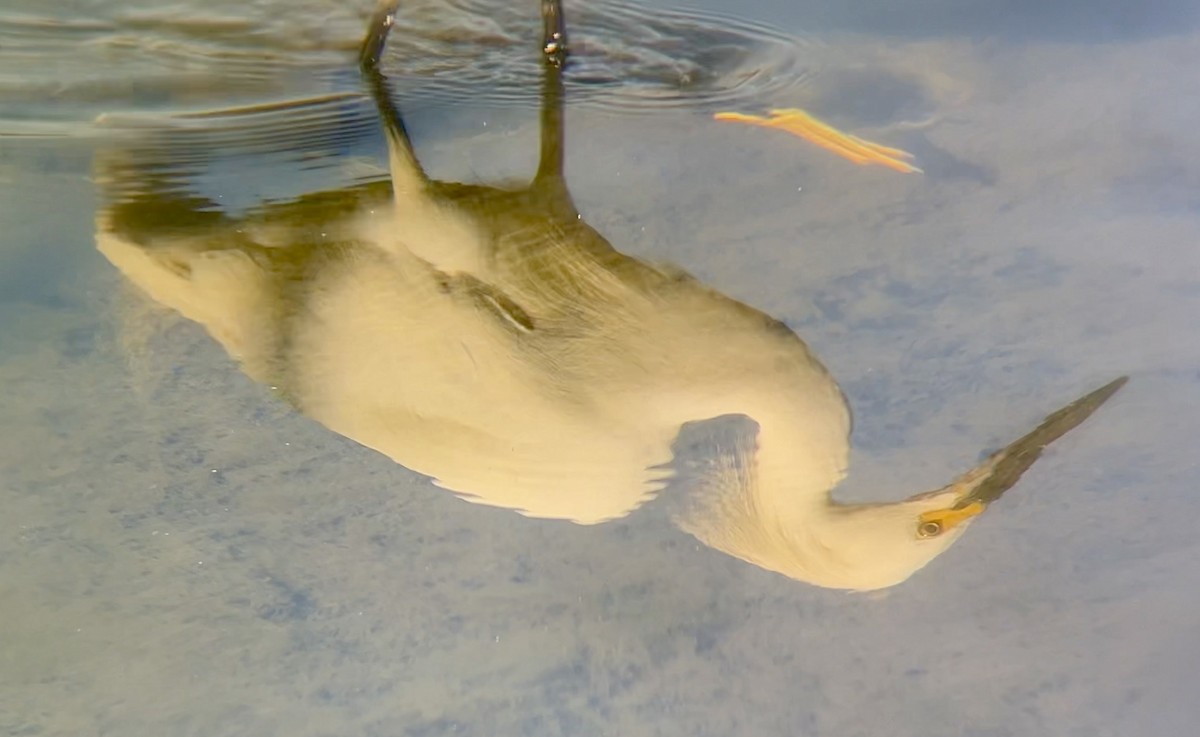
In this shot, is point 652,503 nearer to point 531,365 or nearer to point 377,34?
point 531,365

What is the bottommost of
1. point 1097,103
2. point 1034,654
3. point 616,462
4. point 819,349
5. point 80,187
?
point 1034,654

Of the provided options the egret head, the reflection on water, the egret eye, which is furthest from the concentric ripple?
the egret eye

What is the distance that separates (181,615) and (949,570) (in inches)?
58.4

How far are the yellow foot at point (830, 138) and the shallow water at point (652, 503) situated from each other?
4 centimetres

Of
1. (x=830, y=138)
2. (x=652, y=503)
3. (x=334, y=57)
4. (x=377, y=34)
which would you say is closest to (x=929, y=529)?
(x=652, y=503)

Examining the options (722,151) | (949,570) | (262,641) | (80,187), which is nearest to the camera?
(262,641)

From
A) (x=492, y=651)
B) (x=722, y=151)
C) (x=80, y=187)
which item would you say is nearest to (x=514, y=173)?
(x=722, y=151)

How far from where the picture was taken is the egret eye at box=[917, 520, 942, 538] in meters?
2.14

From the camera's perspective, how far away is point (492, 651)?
1987mm

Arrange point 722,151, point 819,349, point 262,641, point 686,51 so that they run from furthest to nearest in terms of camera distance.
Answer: point 686,51 < point 722,151 < point 819,349 < point 262,641

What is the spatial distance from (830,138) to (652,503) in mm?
1230

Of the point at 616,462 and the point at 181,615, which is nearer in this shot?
the point at 181,615

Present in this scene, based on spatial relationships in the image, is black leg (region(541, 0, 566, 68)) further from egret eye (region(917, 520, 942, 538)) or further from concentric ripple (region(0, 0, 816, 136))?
egret eye (region(917, 520, 942, 538))

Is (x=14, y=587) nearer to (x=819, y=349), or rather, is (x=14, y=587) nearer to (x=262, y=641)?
(x=262, y=641)
